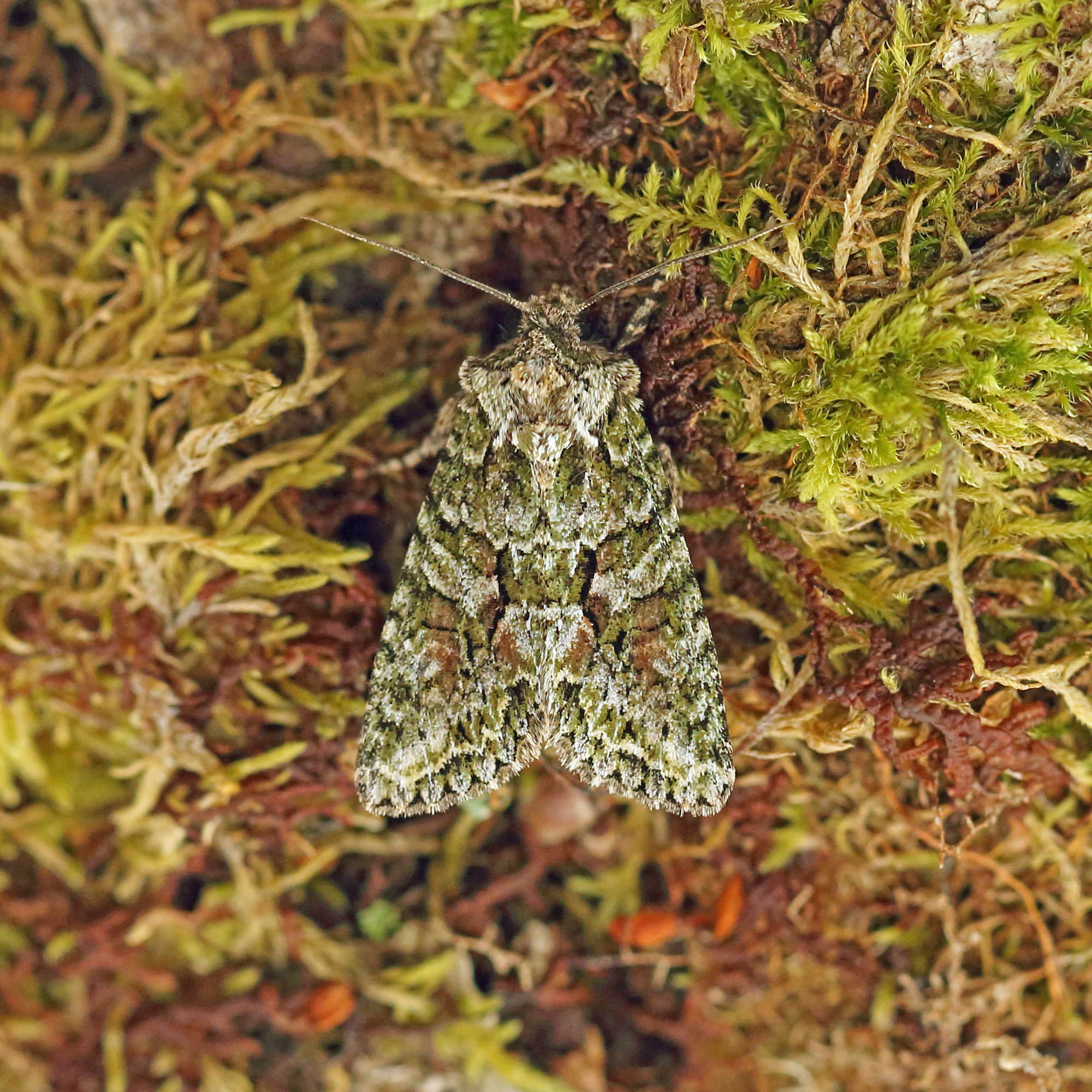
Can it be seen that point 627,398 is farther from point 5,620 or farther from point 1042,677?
point 5,620

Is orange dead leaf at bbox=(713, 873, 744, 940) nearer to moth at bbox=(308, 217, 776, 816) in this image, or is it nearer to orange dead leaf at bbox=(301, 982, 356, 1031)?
moth at bbox=(308, 217, 776, 816)

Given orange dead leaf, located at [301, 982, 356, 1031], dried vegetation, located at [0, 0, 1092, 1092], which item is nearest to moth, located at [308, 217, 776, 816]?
dried vegetation, located at [0, 0, 1092, 1092]

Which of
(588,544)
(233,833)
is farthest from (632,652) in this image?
(233,833)

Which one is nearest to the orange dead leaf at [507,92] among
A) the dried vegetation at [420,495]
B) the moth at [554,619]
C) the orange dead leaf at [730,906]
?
the dried vegetation at [420,495]

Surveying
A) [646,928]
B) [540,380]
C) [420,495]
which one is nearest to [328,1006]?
[646,928]

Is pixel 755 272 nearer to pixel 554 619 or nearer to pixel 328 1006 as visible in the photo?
pixel 554 619

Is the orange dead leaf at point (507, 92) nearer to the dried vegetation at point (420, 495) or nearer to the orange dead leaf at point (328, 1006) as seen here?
the dried vegetation at point (420, 495)
